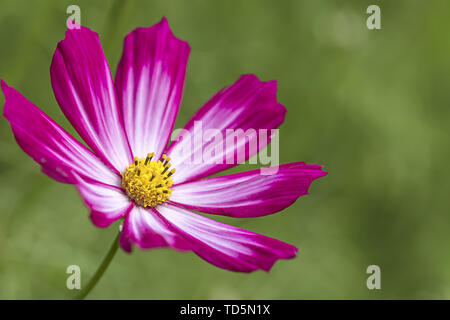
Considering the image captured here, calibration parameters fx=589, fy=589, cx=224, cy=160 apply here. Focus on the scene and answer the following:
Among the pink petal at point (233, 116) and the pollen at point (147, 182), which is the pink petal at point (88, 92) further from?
the pink petal at point (233, 116)

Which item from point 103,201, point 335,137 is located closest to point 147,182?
point 103,201

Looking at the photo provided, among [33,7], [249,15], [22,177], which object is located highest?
[249,15]

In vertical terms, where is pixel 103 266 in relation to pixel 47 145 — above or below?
below

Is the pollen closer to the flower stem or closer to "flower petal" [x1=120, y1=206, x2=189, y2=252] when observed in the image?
"flower petal" [x1=120, y1=206, x2=189, y2=252]

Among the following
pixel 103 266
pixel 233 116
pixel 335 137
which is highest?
pixel 335 137

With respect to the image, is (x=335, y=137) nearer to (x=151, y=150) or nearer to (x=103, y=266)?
(x=151, y=150)
